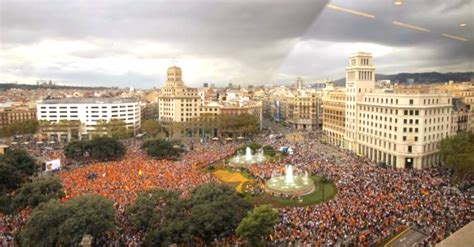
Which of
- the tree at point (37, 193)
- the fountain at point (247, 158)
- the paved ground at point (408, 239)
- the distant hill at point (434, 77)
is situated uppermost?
the distant hill at point (434, 77)

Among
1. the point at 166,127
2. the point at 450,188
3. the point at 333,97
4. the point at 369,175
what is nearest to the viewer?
the point at 450,188

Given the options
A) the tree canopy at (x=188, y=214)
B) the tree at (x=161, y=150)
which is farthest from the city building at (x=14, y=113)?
the tree canopy at (x=188, y=214)

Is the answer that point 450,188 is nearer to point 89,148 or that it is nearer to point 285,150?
point 285,150

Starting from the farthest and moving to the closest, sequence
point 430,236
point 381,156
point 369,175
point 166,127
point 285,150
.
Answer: point 166,127
point 285,150
point 381,156
point 369,175
point 430,236

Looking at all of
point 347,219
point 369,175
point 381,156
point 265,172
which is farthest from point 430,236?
point 381,156

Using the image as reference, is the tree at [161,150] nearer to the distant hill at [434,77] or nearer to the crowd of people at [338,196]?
the crowd of people at [338,196]

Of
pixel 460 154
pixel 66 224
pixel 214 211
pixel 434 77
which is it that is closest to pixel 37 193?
pixel 66 224

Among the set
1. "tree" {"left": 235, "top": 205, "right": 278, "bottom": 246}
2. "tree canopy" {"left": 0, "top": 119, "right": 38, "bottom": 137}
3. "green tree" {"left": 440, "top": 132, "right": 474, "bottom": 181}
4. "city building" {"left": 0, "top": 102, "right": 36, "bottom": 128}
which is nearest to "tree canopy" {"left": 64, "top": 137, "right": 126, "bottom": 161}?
"tree canopy" {"left": 0, "top": 119, "right": 38, "bottom": 137}

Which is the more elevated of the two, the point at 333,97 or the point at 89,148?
the point at 333,97
